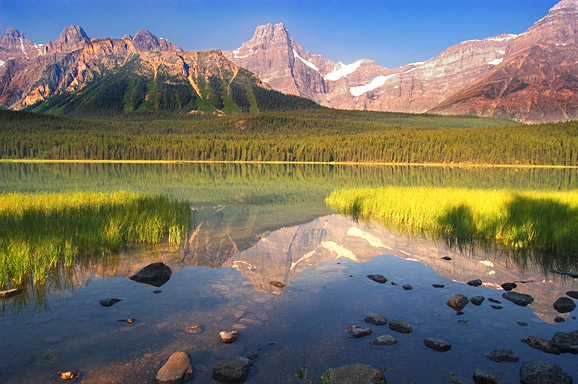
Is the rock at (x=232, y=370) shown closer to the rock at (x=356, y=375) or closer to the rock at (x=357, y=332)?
the rock at (x=356, y=375)

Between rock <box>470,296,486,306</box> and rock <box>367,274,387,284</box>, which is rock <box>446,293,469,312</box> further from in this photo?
rock <box>367,274,387,284</box>

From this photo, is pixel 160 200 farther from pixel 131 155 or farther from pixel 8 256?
pixel 131 155

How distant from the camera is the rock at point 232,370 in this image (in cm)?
820

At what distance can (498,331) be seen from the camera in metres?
10.7

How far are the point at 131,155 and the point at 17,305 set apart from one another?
189 metres

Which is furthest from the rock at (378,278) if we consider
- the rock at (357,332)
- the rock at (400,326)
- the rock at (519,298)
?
the rock at (357,332)

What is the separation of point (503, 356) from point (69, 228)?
17787 millimetres

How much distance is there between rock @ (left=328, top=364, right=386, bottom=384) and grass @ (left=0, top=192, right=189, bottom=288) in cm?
1071

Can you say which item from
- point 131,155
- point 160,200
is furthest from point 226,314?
point 131,155

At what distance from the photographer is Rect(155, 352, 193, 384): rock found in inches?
320

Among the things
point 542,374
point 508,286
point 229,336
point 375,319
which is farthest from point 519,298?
point 229,336

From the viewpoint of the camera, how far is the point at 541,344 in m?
9.73

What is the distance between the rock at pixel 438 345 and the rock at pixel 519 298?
4553mm

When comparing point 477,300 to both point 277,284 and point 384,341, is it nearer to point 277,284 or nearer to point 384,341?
point 384,341
